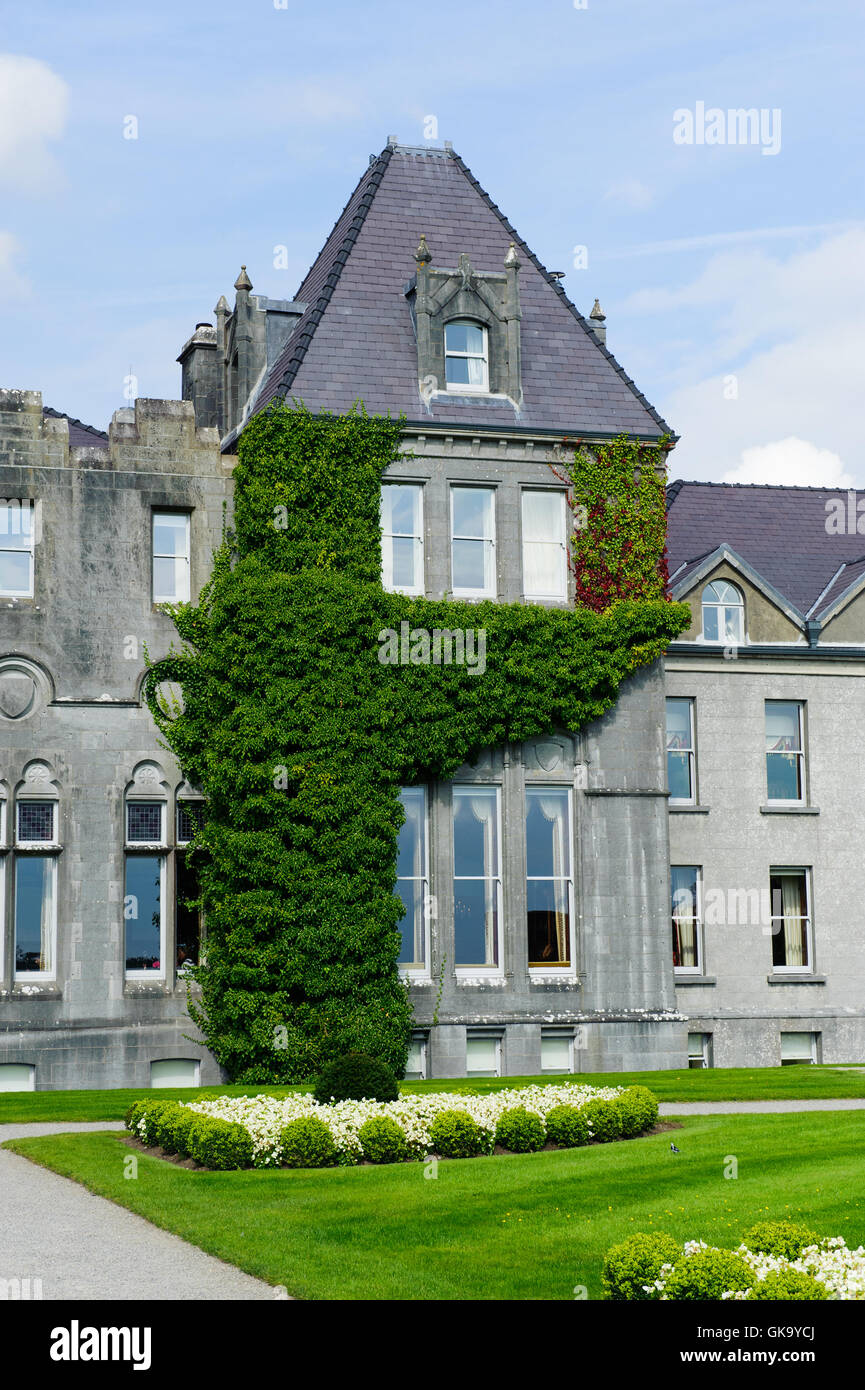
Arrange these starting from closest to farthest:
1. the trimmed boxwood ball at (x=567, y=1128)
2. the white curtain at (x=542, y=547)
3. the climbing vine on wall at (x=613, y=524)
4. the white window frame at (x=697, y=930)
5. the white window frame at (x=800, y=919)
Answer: the trimmed boxwood ball at (x=567, y=1128) → the climbing vine on wall at (x=613, y=524) → the white curtain at (x=542, y=547) → the white window frame at (x=697, y=930) → the white window frame at (x=800, y=919)

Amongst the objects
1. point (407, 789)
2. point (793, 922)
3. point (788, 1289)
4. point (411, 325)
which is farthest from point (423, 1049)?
point (788, 1289)

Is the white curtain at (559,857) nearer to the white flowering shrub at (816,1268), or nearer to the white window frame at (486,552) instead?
the white window frame at (486,552)

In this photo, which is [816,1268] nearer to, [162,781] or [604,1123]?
[604,1123]

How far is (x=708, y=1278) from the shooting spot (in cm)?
1089

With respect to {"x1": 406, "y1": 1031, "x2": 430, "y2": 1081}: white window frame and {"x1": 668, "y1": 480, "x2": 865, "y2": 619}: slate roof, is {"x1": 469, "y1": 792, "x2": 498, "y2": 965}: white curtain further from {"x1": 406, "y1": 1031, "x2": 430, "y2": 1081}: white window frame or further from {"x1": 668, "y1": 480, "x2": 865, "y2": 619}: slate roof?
{"x1": 668, "y1": 480, "x2": 865, "y2": 619}: slate roof

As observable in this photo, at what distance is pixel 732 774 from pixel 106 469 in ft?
49.5

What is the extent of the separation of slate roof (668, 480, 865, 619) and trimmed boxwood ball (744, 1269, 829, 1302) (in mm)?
28753

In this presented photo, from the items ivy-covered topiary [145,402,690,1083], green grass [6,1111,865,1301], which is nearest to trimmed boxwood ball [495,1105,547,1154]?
green grass [6,1111,865,1301]

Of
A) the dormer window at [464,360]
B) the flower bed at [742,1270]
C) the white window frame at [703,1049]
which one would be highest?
the dormer window at [464,360]

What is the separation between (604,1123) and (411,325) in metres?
17.5

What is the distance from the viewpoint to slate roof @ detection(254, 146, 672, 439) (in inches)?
1245

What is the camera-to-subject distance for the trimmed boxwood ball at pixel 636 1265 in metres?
11.2

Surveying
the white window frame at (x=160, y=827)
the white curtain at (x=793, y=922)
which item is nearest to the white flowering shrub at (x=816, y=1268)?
the white window frame at (x=160, y=827)

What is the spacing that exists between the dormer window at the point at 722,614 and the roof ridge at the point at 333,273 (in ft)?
36.2
